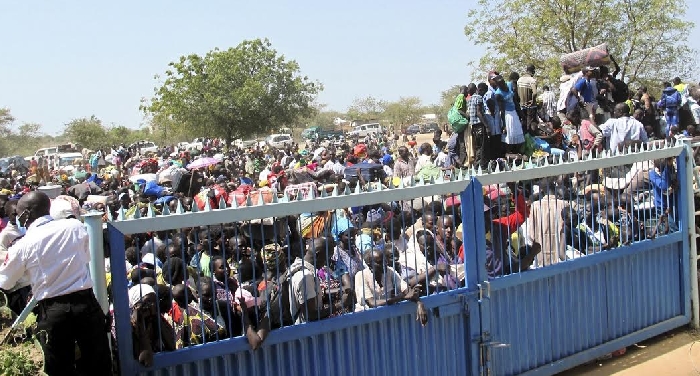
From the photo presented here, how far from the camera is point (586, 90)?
10383mm

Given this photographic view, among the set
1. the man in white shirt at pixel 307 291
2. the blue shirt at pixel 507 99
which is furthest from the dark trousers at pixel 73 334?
the blue shirt at pixel 507 99

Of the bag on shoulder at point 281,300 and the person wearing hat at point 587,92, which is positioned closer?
the bag on shoulder at point 281,300

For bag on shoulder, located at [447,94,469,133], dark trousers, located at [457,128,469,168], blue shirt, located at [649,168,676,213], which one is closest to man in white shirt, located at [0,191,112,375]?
blue shirt, located at [649,168,676,213]

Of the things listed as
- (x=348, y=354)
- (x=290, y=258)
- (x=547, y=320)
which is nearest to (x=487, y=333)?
(x=547, y=320)

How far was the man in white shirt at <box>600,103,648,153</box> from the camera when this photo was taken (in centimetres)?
870

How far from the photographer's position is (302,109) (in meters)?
44.8

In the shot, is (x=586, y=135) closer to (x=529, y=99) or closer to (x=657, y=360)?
(x=529, y=99)

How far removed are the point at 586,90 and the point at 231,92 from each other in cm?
3196

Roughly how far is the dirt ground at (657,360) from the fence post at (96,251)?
362cm

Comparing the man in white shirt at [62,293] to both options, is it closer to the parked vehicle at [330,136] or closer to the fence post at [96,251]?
the fence post at [96,251]

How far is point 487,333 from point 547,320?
0.67 metres

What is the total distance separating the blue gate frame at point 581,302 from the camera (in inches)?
186

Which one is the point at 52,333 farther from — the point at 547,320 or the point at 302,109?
the point at 302,109

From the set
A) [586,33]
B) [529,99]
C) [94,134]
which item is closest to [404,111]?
[94,134]
